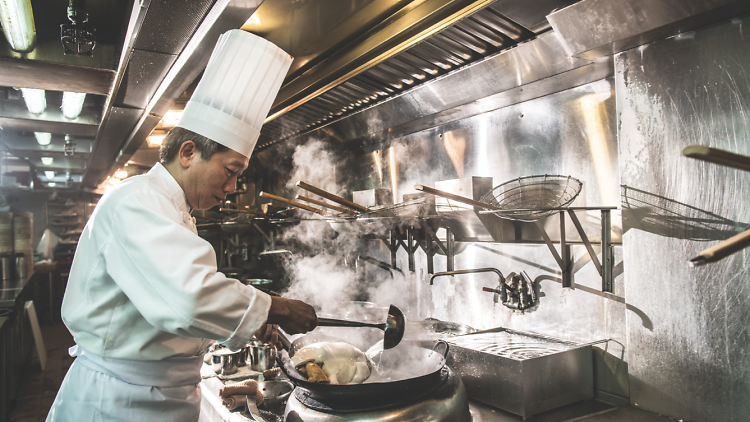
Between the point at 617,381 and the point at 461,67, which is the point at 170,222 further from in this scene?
the point at 617,381

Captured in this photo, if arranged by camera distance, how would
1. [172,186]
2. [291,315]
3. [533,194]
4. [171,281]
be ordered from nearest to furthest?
[171,281]
[291,315]
[172,186]
[533,194]

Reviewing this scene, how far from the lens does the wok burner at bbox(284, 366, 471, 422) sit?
1.55 meters

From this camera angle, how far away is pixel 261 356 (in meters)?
2.79

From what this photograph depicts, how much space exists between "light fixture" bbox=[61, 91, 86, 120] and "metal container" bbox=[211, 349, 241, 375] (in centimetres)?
263

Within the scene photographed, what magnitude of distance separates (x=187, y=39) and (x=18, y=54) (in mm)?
1411

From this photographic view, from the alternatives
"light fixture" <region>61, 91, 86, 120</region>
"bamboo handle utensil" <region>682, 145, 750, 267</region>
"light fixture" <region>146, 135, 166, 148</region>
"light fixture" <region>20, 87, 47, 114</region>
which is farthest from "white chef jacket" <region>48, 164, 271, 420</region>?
"light fixture" <region>146, 135, 166, 148</region>

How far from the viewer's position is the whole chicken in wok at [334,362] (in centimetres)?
183

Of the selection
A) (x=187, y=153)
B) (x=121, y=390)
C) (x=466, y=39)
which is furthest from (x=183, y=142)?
(x=466, y=39)

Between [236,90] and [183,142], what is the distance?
299mm

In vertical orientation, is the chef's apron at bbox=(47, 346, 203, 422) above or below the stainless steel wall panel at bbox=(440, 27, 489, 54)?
below

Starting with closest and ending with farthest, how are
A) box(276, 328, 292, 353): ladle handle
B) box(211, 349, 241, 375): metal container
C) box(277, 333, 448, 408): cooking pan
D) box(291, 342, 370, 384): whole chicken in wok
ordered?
box(277, 333, 448, 408): cooking pan → box(291, 342, 370, 384): whole chicken in wok → box(276, 328, 292, 353): ladle handle → box(211, 349, 241, 375): metal container

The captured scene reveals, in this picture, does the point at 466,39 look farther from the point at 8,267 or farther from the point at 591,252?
the point at 8,267

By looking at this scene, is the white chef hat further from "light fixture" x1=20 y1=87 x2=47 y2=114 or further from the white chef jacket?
"light fixture" x1=20 y1=87 x2=47 y2=114

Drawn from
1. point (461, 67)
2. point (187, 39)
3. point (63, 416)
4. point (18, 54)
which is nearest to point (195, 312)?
point (63, 416)
